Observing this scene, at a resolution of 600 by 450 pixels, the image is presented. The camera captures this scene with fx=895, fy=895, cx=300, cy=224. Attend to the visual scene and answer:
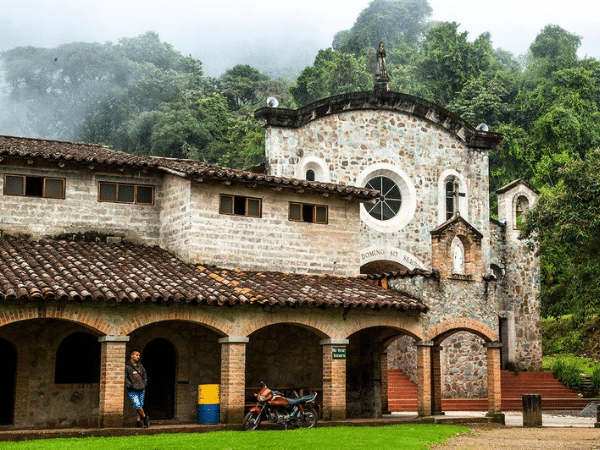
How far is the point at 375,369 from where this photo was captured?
24.2m

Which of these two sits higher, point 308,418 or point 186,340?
point 186,340

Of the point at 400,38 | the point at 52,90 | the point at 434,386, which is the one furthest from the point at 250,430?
the point at 400,38

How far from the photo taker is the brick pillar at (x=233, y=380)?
1994cm

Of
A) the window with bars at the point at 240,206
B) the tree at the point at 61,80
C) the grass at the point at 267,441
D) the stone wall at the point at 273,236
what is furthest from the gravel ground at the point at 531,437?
the tree at the point at 61,80

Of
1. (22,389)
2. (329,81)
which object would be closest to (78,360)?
(22,389)

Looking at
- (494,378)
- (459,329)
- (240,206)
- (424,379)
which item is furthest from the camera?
(494,378)

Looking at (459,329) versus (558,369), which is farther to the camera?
(558,369)

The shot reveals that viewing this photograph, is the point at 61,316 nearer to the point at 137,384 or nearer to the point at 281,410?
the point at 137,384

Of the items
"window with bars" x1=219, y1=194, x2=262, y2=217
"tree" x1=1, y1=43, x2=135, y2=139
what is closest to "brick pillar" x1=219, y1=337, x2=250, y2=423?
"window with bars" x1=219, y1=194, x2=262, y2=217

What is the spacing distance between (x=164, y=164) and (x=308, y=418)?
7.42 meters

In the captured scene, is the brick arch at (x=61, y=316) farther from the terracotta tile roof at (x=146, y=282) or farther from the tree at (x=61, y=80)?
the tree at (x=61, y=80)

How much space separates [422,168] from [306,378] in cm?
1013

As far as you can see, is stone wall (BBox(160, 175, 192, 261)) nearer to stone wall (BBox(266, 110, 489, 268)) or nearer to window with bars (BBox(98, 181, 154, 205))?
window with bars (BBox(98, 181, 154, 205))

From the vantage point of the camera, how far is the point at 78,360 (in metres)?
20.4
